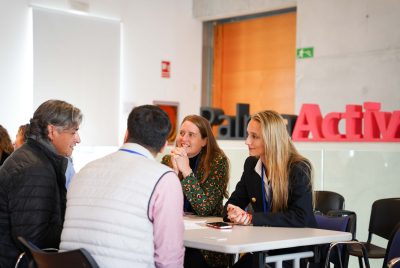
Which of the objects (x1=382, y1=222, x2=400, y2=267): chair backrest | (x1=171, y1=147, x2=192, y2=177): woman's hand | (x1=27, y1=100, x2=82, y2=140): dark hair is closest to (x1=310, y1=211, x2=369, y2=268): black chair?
(x1=382, y1=222, x2=400, y2=267): chair backrest

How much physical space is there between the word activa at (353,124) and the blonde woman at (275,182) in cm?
261

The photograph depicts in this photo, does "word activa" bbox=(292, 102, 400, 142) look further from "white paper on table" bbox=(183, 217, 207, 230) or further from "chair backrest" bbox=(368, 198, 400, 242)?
"white paper on table" bbox=(183, 217, 207, 230)

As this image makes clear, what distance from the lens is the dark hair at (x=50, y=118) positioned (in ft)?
10.2

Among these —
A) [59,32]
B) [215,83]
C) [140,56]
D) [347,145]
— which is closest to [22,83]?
[59,32]

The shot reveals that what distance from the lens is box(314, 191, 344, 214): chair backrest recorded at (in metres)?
4.39

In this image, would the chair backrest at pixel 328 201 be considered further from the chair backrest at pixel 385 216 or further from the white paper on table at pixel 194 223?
the white paper on table at pixel 194 223

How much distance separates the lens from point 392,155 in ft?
16.9

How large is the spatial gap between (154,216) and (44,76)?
6444 mm

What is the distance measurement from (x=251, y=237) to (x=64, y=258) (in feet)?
3.16

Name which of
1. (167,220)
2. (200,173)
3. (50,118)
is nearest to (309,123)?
(200,173)

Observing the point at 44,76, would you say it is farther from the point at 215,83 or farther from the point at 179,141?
the point at 179,141

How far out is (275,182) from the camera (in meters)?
3.38

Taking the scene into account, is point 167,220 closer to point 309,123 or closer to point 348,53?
point 309,123

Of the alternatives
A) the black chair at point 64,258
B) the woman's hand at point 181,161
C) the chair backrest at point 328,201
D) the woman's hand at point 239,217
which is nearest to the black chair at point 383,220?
the chair backrest at point 328,201
